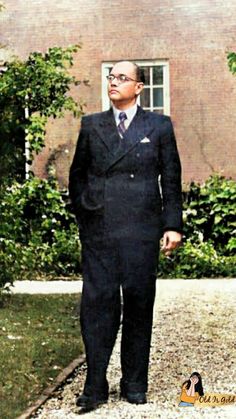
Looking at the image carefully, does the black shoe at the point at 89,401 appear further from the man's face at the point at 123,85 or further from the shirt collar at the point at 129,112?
the man's face at the point at 123,85

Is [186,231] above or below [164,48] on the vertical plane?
below

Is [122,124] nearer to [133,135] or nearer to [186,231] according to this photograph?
[133,135]

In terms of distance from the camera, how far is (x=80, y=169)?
5699 mm

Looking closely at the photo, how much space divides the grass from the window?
6210 millimetres

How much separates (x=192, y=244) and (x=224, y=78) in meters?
3.19

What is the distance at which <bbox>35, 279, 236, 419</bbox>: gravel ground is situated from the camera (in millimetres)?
5660

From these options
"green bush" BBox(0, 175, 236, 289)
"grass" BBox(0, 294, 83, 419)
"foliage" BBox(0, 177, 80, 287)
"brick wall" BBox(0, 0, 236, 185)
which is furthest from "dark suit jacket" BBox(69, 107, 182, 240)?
"brick wall" BBox(0, 0, 236, 185)

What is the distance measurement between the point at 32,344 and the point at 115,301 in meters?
2.19

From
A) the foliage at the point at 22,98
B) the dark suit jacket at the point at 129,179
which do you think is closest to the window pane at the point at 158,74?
the foliage at the point at 22,98

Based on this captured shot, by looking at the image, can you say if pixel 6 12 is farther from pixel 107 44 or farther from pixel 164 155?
pixel 164 155

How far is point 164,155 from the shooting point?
559cm

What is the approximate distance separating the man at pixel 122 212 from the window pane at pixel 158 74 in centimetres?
1092

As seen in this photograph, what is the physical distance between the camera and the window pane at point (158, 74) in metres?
16.5

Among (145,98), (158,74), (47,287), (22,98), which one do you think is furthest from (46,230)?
(22,98)
